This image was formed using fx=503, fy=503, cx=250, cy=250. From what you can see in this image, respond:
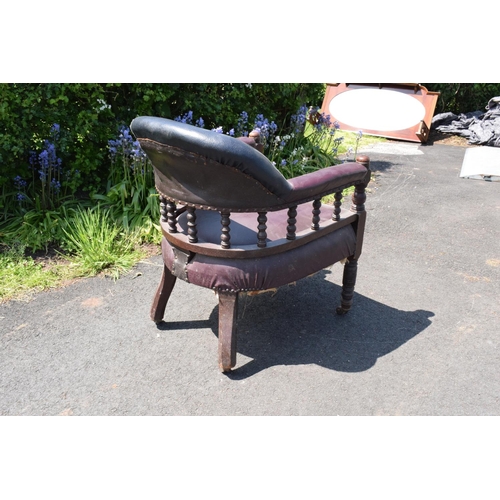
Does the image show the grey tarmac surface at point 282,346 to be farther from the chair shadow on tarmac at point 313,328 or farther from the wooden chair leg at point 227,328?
the wooden chair leg at point 227,328

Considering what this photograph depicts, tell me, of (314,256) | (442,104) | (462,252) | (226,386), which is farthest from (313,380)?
(442,104)

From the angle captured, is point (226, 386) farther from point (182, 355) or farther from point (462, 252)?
point (462, 252)

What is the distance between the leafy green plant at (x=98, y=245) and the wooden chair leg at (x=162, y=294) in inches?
30.8

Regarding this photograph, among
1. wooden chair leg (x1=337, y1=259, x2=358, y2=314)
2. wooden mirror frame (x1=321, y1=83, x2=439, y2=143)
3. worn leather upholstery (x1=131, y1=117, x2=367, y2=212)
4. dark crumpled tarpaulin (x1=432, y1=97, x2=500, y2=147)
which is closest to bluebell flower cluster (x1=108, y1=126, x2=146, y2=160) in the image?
worn leather upholstery (x1=131, y1=117, x2=367, y2=212)

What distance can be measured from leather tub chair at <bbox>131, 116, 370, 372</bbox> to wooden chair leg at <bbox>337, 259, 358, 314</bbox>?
0.23ft

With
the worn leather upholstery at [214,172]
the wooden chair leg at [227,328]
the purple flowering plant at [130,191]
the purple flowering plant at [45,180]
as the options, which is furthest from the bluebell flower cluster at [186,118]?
the wooden chair leg at [227,328]

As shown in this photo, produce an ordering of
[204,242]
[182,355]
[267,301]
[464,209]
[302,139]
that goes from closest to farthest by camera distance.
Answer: [204,242] < [182,355] < [267,301] < [464,209] < [302,139]

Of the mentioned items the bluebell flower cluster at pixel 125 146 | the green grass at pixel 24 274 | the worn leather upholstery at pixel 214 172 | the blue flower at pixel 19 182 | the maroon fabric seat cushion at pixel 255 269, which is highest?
the worn leather upholstery at pixel 214 172

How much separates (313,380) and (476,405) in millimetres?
855

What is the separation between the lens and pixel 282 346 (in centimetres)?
312

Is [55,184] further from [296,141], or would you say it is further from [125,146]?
[296,141]

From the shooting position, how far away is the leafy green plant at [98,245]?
3.98 meters

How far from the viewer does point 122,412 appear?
2.60m

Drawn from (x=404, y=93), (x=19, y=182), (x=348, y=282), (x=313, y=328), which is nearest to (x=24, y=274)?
(x=19, y=182)
